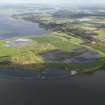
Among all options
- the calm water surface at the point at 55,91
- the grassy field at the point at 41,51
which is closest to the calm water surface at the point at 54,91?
the calm water surface at the point at 55,91

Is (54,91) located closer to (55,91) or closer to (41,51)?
(55,91)

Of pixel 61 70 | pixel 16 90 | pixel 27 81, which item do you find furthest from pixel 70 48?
pixel 16 90

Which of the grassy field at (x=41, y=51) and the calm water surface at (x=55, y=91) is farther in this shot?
the grassy field at (x=41, y=51)

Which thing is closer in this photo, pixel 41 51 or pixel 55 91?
pixel 55 91

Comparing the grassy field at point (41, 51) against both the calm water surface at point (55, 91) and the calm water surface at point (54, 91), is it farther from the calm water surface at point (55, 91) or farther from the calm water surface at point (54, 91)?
the calm water surface at point (54, 91)

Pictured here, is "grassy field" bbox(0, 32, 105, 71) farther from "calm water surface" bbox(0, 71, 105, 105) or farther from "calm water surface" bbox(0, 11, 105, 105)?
"calm water surface" bbox(0, 71, 105, 105)

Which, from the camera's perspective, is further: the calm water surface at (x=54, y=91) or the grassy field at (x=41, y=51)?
the grassy field at (x=41, y=51)

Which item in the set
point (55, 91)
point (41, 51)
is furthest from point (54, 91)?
point (41, 51)

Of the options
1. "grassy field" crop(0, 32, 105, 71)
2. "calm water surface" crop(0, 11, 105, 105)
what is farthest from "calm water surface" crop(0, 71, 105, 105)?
"grassy field" crop(0, 32, 105, 71)

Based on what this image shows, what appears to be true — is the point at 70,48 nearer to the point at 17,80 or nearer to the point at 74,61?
the point at 74,61

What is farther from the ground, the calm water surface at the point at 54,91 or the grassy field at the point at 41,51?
the calm water surface at the point at 54,91

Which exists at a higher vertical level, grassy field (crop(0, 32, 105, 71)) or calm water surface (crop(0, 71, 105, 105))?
calm water surface (crop(0, 71, 105, 105))
